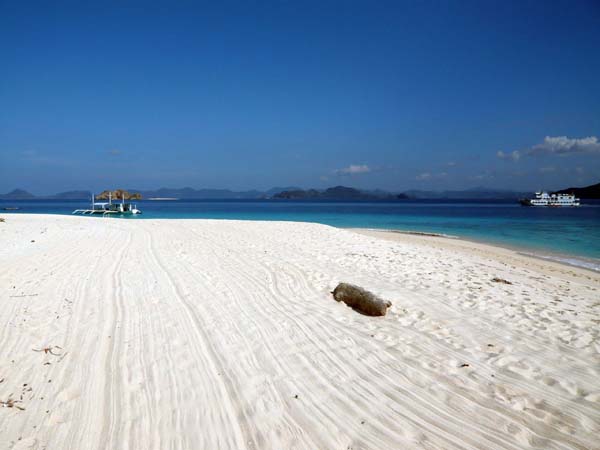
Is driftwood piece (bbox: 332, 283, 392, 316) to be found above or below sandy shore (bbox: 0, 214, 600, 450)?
above

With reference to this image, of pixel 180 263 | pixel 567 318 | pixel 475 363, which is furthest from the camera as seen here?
pixel 180 263

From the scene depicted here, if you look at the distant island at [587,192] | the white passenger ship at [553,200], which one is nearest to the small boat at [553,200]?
the white passenger ship at [553,200]

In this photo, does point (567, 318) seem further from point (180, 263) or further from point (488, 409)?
point (180, 263)

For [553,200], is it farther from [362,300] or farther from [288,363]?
[288,363]

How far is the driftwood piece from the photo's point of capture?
18.9 ft

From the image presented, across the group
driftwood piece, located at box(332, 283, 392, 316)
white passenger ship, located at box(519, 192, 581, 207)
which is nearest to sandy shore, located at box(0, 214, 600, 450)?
driftwood piece, located at box(332, 283, 392, 316)

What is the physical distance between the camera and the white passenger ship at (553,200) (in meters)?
86.2

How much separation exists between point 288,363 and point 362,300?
7.44 ft

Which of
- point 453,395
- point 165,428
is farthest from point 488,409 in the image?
point 165,428

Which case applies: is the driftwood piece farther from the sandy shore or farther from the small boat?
the small boat

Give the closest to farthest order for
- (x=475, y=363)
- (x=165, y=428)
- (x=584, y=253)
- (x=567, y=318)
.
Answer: (x=165, y=428) → (x=475, y=363) → (x=567, y=318) → (x=584, y=253)

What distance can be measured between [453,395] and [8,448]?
3.99m

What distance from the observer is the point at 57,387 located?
3.53 metres

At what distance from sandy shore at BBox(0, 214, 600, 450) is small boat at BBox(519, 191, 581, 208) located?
3925 inches
